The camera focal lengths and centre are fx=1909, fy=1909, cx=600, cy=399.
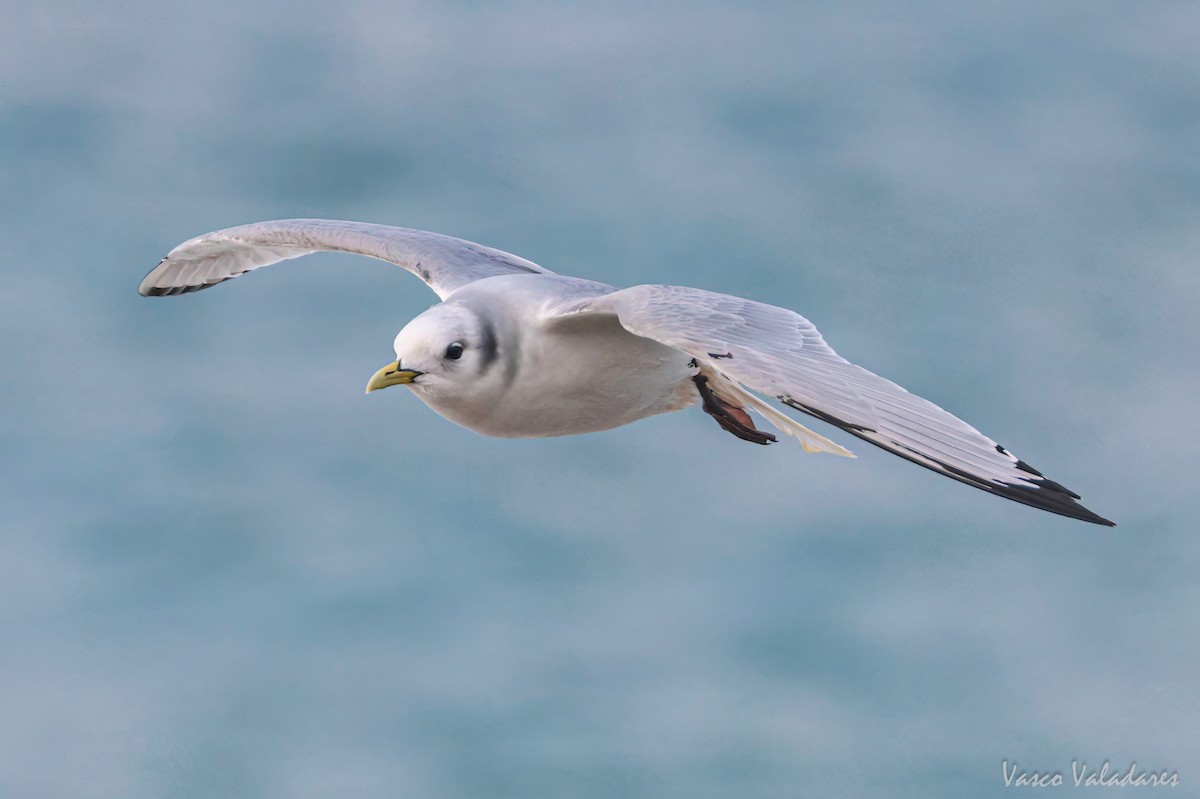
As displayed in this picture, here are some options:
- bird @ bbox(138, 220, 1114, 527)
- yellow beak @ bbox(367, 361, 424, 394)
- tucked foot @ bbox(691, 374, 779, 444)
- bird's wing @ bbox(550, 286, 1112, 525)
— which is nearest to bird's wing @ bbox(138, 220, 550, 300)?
bird @ bbox(138, 220, 1114, 527)

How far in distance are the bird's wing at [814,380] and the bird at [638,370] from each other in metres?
0.01

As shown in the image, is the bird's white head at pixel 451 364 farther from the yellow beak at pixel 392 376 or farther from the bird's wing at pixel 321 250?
the bird's wing at pixel 321 250

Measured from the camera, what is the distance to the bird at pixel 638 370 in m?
9.98

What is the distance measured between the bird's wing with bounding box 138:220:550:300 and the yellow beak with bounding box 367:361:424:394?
2.05 metres

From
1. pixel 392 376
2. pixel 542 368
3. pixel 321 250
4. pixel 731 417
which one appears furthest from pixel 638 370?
pixel 321 250

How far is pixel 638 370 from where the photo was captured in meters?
12.5

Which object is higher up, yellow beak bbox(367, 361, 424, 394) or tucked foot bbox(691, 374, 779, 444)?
tucked foot bbox(691, 374, 779, 444)

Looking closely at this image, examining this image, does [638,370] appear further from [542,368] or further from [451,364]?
[451,364]

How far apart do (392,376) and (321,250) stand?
Result: 173 inches

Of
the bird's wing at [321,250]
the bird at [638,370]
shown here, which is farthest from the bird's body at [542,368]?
the bird's wing at [321,250]

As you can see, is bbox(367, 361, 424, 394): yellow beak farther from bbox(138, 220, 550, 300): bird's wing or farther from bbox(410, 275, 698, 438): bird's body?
bbox(138, 220, 550, 300): bird's wing

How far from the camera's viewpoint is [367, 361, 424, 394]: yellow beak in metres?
11.6

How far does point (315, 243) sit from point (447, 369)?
13.1 ft

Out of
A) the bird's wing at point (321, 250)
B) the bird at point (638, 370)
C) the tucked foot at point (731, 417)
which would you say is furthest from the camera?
the bird's wing at point (321, 250)
